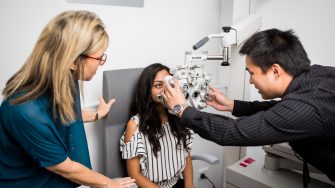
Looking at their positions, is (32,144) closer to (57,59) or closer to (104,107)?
(57,59)

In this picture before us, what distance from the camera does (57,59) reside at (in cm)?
92

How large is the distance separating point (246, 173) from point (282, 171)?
24 centimetres

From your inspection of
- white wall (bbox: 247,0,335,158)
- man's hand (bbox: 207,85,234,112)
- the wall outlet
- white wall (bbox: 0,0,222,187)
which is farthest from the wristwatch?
white wall (bbox: 247,0,335,158)

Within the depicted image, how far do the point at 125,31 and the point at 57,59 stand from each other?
2.70 ft

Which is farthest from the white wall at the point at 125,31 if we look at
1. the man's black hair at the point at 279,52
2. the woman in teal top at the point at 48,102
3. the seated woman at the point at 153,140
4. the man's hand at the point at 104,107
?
the man's black hair at the point at 279,52

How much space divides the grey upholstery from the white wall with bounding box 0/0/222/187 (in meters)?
0.20

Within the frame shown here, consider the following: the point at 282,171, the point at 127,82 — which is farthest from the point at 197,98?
the point at 282,171

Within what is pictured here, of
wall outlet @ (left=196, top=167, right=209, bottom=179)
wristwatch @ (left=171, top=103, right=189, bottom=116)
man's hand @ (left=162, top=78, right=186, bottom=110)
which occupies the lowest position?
wall outlet @ (left=196, top=167, right=209, bottom=179)

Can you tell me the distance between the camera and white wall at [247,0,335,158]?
203 cm

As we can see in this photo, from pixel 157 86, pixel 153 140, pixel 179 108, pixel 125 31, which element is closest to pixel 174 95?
pixel 179 108

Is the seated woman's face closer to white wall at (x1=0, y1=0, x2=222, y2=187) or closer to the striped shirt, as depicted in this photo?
the striped shirt

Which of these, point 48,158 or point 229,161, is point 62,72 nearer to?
point 48,158

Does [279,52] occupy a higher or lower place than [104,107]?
higher

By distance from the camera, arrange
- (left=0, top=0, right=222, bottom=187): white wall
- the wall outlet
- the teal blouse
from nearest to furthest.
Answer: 1. the teal blouse
2. (left=0, top=0, right=222, bottom=187): white wall
3. the wall outlet
